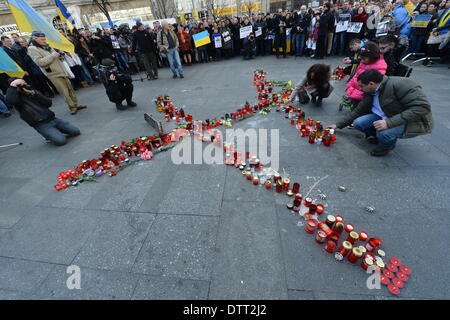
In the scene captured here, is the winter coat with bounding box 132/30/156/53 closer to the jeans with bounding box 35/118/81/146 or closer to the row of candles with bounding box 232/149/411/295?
the jeans with bounding box 35/118/81/146

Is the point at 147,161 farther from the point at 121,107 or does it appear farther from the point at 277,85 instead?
the point at 277,85

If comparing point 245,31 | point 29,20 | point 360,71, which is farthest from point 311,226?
point 245,31

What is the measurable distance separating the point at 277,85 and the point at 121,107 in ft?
16.7

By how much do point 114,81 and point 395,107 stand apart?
21.6ft

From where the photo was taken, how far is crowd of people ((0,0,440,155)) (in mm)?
4379

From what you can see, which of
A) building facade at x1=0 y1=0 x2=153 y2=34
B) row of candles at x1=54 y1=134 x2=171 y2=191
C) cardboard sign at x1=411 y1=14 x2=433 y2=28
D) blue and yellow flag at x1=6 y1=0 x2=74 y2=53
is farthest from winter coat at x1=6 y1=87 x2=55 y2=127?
building facade at x1=0 y1=0 x2=153 y2=34

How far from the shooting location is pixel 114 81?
5.99 meters

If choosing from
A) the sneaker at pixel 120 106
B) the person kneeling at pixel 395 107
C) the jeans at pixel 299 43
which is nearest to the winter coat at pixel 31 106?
the sneaker at pixel 120 106

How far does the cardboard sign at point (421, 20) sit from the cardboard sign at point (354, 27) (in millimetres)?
1753

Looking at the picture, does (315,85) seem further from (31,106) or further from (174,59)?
(174,59)

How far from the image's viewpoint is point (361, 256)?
2.03 m

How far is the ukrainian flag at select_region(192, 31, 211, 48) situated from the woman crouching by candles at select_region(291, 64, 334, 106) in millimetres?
7800

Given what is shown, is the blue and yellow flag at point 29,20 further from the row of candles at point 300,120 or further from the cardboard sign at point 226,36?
the cardboard sign at point 226,36

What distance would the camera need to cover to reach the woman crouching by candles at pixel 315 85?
4773mm
